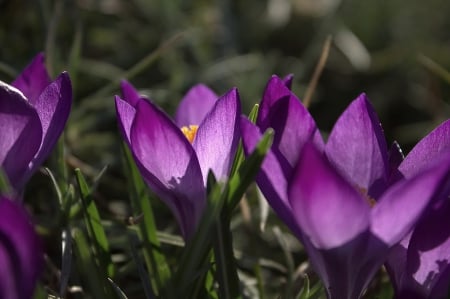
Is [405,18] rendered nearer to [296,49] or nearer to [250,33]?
[296,49]

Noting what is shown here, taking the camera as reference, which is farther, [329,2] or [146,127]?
[329,2]

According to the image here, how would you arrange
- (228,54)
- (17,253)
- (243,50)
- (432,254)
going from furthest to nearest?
(243,50)
(228,54)
(432,254)
(17,253)

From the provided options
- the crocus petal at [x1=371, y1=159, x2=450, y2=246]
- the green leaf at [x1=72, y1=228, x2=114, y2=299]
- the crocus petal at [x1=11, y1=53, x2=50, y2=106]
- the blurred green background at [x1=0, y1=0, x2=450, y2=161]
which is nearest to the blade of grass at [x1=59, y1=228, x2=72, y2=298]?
the green leaf at [x1=72, y1=228, x2=114, y2=299]

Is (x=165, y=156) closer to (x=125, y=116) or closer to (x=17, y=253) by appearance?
(x=125, y=116)

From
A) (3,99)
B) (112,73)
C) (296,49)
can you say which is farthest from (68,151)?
(296,49)

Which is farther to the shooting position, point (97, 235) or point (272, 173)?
point (97, 235)

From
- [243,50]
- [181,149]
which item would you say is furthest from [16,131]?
[243,50]
